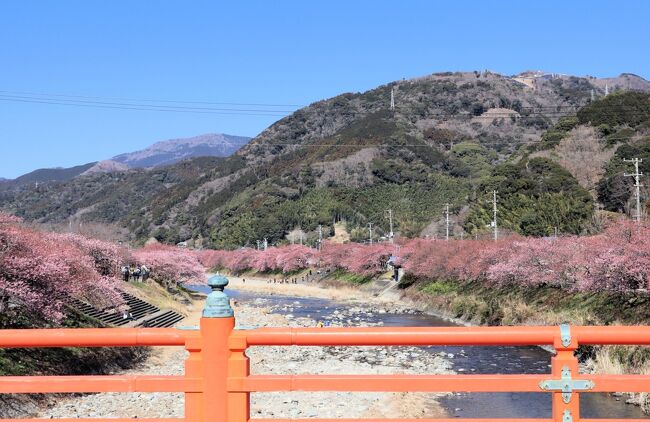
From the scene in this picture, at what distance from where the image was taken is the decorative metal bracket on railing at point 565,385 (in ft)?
11.6

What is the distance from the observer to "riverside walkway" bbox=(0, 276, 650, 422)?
356cm

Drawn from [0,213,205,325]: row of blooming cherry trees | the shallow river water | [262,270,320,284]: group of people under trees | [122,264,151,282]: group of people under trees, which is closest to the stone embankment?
the shallow river water

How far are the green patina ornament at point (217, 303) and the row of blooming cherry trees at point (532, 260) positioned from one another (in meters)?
23.2

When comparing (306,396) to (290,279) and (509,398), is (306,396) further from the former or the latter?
(290,279)

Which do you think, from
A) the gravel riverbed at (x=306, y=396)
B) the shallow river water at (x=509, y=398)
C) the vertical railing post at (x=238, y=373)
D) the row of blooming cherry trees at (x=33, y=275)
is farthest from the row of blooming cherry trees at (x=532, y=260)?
the vertical railing post at (x=238, y=373)

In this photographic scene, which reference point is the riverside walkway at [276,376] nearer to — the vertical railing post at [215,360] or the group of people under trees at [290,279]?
the vertical railing post at [215,360]

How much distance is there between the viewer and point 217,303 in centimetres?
378

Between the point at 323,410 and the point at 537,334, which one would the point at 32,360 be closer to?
the point at 323,410

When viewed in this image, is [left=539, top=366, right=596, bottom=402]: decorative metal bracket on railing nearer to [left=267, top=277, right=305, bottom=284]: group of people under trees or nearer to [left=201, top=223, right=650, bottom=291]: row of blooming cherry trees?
[left=201, top=223, right=650, bottom=291]: row of blooming cherry trees

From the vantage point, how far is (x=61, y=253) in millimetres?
21141

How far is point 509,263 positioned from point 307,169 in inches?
4321

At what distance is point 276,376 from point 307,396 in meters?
15.2

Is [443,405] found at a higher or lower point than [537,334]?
lower

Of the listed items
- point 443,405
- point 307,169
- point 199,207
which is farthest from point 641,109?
point 199,207
